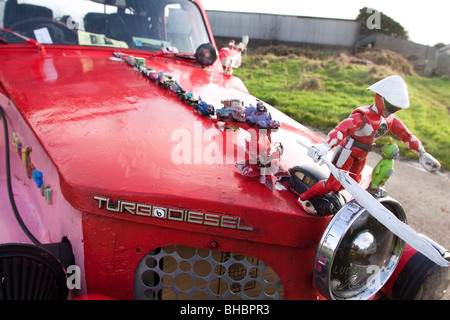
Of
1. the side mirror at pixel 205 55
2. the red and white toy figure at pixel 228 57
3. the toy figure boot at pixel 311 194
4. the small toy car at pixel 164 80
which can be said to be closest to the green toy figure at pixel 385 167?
the toy figure boot at pixel 311 194

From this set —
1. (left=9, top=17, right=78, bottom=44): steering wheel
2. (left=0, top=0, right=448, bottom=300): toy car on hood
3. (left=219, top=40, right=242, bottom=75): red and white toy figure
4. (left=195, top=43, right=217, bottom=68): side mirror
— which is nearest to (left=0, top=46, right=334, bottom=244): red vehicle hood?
(left=0, top=0, right=448, bottom=300): toy car on hood

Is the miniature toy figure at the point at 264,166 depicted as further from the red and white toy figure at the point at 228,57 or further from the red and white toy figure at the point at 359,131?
the red and white toy figure at the point at 228,57

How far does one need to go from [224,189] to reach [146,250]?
339 millimetres

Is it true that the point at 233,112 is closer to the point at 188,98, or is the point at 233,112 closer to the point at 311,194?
the point at 311,194

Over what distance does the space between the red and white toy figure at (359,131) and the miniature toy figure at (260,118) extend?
20cm

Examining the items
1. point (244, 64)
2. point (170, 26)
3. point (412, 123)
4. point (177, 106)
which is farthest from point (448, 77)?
point (177, 106)

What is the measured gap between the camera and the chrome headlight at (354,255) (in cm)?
119

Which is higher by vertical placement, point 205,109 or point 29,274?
point 205,109

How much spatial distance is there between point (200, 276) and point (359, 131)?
0.81 meters

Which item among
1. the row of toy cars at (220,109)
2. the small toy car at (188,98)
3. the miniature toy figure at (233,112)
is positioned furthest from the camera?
the small toy car at (188,98)

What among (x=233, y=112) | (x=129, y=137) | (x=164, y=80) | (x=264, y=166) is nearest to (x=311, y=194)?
(x=264, y=166)

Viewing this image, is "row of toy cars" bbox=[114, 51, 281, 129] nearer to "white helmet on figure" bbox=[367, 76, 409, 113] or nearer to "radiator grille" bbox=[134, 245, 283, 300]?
"white helmet on figure" bbox=[367, 76, 409, 113]

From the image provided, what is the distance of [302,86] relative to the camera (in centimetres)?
1130

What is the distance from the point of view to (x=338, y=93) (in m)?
10.7
